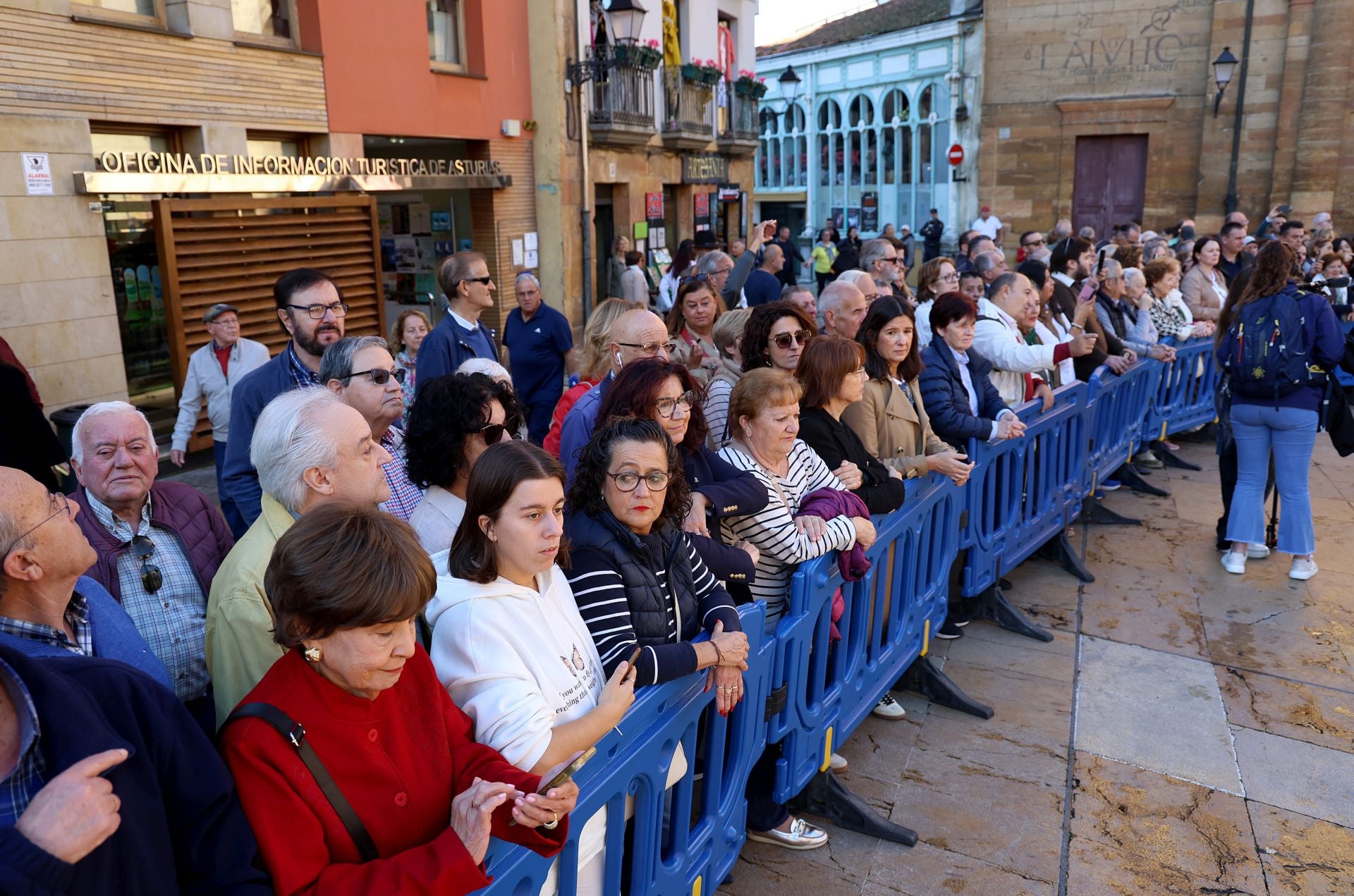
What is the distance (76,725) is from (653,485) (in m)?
1.60

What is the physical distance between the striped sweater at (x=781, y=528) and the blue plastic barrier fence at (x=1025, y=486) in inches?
57.5

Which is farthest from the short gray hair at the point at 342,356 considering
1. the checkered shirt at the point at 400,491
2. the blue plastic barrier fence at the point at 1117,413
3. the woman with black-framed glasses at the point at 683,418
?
the blue plastic barrier fence at the point at 1117,413

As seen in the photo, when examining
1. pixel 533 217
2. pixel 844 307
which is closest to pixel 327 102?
pixel 533 217

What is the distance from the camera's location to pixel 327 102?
10219mm

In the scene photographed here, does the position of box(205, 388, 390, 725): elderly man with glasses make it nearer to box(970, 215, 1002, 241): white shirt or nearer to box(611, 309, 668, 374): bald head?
box(611, 309, 668, 374): bald head

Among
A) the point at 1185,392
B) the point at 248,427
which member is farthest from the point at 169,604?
the point at 1185,392

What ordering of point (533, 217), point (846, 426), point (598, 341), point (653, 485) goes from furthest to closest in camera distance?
point (533, 217) → point (598, 341) → point (846, 426) → point (653, 485)

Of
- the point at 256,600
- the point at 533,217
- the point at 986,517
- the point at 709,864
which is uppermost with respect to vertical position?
the point at 533,217

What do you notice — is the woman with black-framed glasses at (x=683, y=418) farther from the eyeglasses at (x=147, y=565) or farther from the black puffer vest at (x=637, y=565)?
the eyeglasses at (x=147, y=565)

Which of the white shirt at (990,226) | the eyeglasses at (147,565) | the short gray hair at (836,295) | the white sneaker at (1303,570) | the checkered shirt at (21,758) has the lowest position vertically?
the white sneaker at (1303,570)

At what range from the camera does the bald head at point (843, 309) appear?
540cm

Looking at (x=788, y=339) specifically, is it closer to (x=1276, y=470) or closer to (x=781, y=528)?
(x=781, y=528)

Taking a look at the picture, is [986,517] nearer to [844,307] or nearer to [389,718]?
[844,307]

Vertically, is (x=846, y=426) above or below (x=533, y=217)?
below
